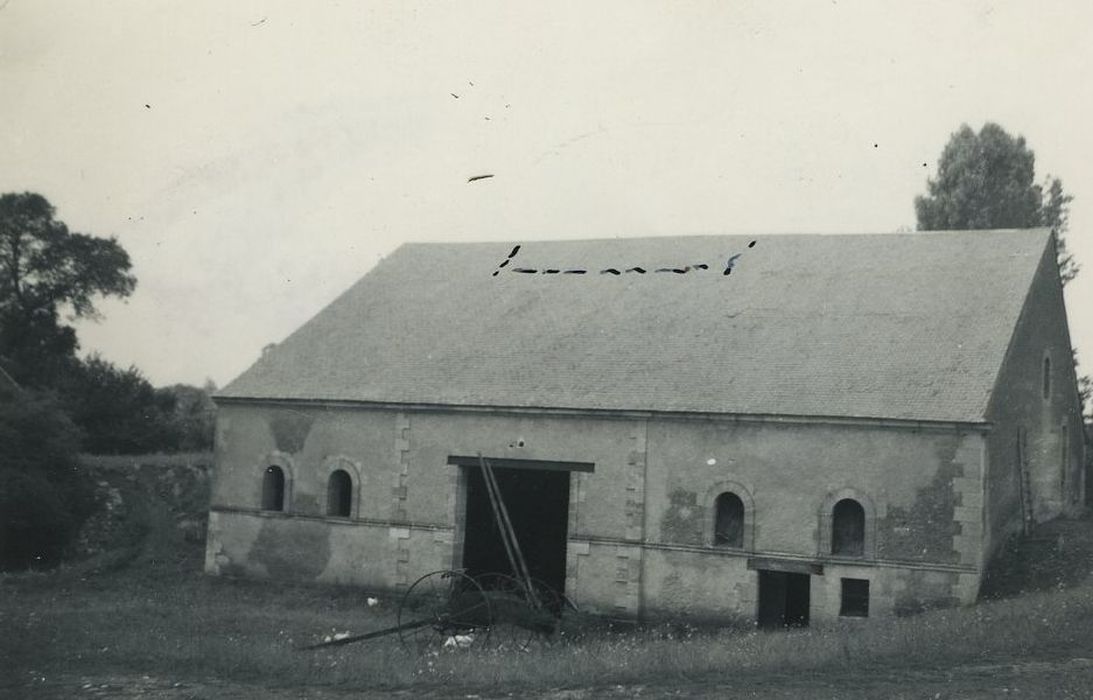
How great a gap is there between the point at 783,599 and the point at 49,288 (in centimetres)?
3182

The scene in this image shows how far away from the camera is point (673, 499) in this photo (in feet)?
79.7

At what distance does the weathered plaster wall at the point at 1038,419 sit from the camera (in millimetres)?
23438

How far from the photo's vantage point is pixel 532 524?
28016 mm

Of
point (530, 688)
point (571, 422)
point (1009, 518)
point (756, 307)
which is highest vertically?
point (756, 307)

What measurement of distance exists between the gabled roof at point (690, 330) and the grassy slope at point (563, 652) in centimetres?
482

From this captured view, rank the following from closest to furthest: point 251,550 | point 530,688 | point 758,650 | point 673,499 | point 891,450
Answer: point 530,688, point 758,650, point 891,450, point 673,499, point 251,550

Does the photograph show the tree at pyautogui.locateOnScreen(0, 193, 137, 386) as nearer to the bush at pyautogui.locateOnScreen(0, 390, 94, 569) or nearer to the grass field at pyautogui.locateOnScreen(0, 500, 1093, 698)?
the bush at pyautogui.locateOnScreen(0, 390, 94, 569)

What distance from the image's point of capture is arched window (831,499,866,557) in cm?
2284

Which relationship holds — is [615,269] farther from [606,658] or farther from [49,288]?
[49,288]

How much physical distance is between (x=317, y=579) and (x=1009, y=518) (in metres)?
16.5

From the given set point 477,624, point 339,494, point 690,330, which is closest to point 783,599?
point 690,330

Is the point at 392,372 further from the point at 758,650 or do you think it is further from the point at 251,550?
the point at 758,650

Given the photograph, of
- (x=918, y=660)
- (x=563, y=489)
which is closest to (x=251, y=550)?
(x=563, y=489)

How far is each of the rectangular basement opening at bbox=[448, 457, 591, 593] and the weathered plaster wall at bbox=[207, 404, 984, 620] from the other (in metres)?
0.82
